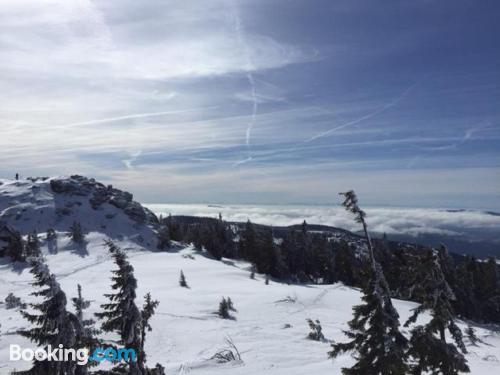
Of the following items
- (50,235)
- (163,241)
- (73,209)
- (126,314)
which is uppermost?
(73,209)

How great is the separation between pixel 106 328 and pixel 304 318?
27107 millimetres

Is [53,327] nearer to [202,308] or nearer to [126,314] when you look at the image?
[126,314]

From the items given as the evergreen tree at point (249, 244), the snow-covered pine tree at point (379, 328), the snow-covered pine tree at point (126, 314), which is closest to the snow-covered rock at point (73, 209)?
the evergreen tree at point (249, 244)

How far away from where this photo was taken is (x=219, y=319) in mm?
34125

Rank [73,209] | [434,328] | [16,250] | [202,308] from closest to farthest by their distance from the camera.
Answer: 1. [434,328]
2. [202,308]
3. [16,250]
4. [73,209]

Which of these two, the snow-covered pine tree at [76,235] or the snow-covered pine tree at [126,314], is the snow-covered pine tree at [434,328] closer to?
the snow-covered pine tree at [126,314]

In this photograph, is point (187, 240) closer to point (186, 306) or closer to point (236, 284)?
point (236, 284)

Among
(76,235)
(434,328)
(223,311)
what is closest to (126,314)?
(434,328)

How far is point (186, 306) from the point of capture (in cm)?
3828

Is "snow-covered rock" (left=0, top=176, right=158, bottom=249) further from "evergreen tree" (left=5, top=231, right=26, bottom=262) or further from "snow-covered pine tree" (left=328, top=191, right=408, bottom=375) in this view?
"snow-covered pine tree" (left=328, top=191, right=408, bottom=375)

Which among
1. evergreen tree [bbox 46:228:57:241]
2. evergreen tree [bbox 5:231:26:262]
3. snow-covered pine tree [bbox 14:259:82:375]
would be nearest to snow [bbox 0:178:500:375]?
evergreen tree [bbox 46:228:57:241]

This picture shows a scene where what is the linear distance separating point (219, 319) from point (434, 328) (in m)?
20.7

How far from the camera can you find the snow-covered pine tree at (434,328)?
56.5ft

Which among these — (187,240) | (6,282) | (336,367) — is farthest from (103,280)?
(187,240)
